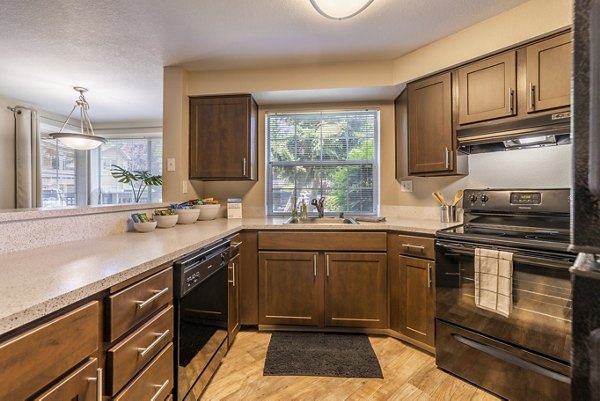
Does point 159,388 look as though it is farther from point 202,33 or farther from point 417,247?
point 202,33

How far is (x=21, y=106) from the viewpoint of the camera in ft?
12.0

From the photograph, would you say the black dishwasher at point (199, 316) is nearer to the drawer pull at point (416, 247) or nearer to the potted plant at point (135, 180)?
the drawer pull at point (416, 247)

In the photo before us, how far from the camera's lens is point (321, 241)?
6.97ft

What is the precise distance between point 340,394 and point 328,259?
86cm

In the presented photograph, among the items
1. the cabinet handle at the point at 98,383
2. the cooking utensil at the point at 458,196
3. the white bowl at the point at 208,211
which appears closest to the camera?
the cabinet handle at the point at 98,383

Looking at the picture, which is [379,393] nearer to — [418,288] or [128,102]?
[418,288]

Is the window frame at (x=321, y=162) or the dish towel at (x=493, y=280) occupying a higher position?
the window frame at (x=321, y=162)

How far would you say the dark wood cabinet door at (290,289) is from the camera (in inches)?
83.7

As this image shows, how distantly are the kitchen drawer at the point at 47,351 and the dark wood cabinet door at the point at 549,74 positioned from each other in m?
2.45

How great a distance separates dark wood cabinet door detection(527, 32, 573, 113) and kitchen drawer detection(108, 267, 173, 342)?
2.30m

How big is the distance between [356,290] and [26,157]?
178 inches

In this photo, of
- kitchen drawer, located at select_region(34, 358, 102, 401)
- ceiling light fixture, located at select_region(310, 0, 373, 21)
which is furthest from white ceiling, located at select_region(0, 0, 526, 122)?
kitchen drawer, located at select_region(34, 358, 102, 401)

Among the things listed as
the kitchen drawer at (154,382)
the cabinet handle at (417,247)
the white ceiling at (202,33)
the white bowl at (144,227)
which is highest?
the white ceiling at (202,33)

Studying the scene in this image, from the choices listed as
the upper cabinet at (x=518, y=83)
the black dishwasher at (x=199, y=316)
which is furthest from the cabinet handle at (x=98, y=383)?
the upper cabinet at (x=518, y=83)
